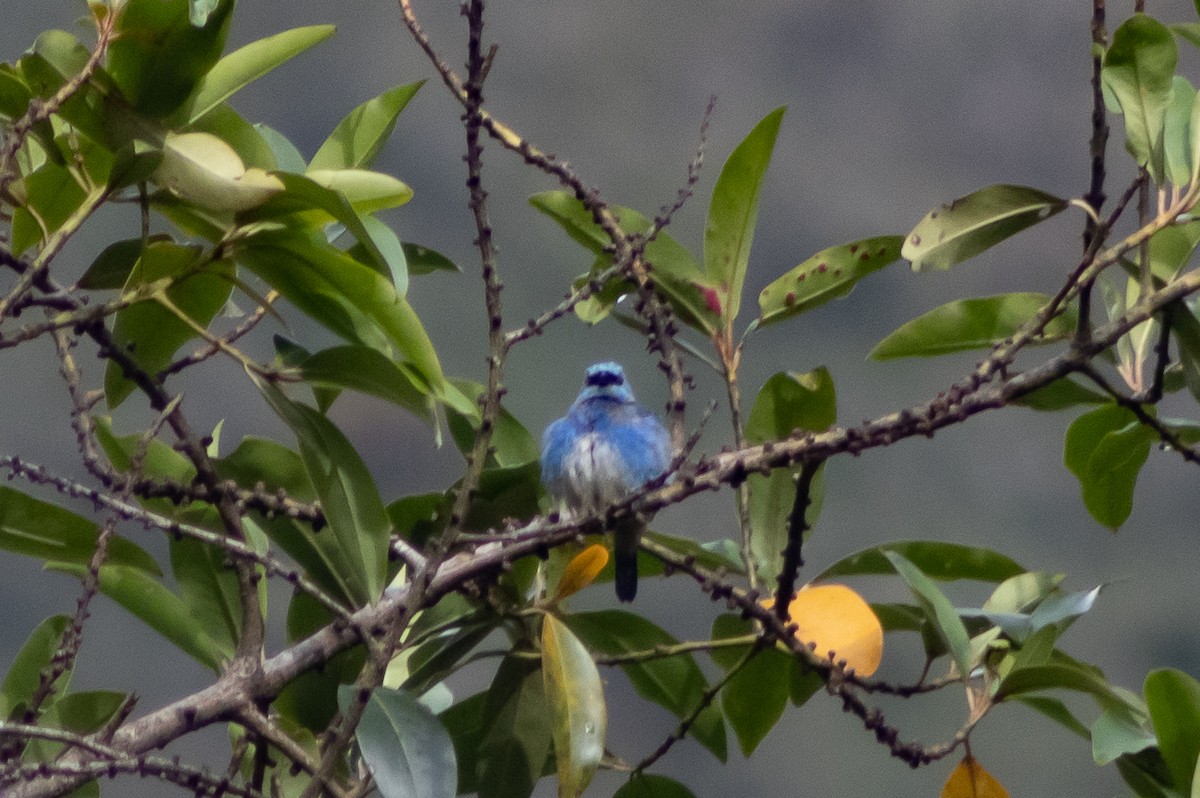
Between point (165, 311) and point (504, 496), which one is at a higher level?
point (165, 311)

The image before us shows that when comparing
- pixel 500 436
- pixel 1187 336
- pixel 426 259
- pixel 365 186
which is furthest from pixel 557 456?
pixel 1187 336

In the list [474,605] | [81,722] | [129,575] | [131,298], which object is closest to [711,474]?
[474,605]

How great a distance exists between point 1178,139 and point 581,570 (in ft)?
2.32

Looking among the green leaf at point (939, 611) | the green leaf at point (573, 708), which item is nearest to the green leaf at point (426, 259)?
the green leaf at point (573, 708)

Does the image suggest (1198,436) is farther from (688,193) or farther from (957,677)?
(688,193)

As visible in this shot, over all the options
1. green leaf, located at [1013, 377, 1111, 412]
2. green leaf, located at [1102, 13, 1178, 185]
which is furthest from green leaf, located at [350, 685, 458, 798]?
green leaf, located at [1102, 13, 1178, 185]

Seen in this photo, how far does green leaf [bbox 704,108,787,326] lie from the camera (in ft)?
4.72

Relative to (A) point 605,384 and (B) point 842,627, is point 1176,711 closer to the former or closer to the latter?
(B) point 842,627

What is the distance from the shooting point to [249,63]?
1238mm

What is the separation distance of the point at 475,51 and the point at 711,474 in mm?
410

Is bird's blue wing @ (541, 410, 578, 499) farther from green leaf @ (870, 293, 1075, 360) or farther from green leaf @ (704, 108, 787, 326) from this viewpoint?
green leaf @ (870, 293, 1075, 360)

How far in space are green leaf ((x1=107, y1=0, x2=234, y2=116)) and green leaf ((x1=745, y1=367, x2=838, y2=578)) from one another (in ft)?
2.18

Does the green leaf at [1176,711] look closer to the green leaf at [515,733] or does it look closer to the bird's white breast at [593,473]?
the green leaf at [515,733]

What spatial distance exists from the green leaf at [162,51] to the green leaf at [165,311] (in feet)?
0.50
